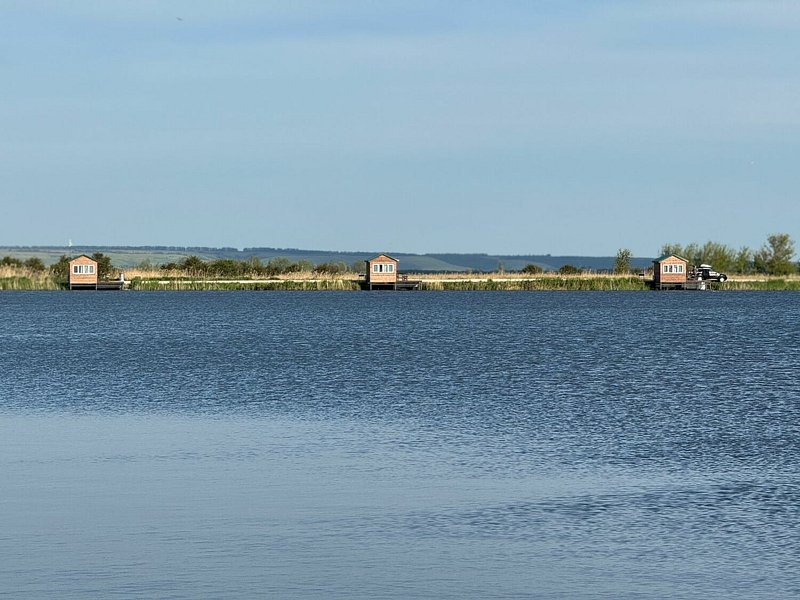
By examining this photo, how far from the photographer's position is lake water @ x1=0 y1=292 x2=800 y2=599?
1585 centimetres

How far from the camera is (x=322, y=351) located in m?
61.8

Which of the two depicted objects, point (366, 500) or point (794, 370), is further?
point (794, 370)

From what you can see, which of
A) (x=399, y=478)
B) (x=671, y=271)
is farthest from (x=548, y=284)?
(x=399, y=478)

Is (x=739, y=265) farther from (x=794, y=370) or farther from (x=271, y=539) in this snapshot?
(x=271, y=539)

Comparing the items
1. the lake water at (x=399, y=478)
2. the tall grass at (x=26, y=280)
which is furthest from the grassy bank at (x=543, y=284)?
the lake water at (x=399, y=478)

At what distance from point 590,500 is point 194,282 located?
151200 millimetres

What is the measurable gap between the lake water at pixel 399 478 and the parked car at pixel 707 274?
121 meters

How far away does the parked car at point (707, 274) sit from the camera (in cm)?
17375

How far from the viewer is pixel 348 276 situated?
18562 cm

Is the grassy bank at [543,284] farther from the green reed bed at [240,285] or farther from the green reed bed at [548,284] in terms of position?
the green reed bed at [240,285]

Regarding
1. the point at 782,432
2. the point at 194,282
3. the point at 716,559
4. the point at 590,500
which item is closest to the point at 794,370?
the point at 782,432

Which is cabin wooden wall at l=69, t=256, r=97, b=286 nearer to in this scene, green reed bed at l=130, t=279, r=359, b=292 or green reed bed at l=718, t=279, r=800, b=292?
green reed bed at l=130, t=279, r=359, b=292

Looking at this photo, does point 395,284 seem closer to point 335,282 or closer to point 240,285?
point 335,282

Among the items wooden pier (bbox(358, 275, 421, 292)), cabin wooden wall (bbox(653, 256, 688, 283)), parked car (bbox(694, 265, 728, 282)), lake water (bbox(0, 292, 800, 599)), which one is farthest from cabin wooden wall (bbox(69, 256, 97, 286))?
lake water (bbox(0, 292, 800, 599))
